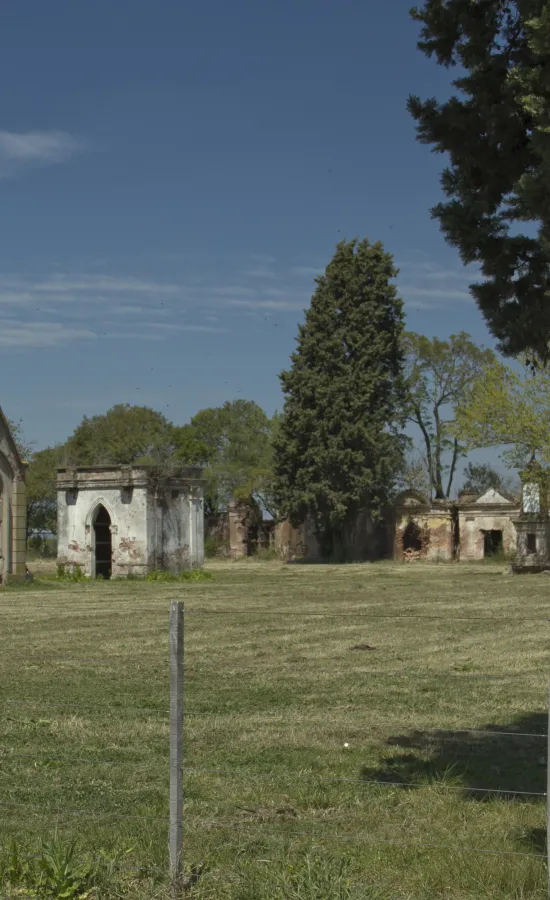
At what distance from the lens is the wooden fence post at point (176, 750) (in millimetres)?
5230

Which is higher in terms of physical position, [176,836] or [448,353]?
[448,353]

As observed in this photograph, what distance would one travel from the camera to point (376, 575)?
40344 mm

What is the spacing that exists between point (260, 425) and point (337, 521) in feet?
83.9

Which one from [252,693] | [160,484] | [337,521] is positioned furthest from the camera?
[337,521]

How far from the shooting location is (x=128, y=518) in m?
37.8

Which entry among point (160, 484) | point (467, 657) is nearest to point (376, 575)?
point (160, 484)

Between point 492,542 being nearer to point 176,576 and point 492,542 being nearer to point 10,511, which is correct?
point 176,576

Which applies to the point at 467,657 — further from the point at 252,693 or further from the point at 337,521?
the point at 337,521

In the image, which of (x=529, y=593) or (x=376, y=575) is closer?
(x=529, y=593)

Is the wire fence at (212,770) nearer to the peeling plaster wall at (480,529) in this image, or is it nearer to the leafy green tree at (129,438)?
the peeling plaster wall at (480,529)

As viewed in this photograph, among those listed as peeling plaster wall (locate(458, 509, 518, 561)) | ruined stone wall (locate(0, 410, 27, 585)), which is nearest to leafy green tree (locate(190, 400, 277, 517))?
peeling plaster wall (locate(458, 509, 518, 561))

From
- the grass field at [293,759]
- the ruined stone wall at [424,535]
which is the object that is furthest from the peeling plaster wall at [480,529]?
the grass field at [293,759]

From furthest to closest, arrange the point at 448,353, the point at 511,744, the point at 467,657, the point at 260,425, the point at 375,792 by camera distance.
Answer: the point at 260,425, the point at 448,353, the point at 467,657, the point at 511,744, the point at 375,792

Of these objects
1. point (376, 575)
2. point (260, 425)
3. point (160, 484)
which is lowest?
point (376, 575)
